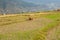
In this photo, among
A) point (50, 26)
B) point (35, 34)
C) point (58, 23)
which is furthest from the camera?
point (58, 23)

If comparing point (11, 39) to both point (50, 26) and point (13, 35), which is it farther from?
point (50, 26)

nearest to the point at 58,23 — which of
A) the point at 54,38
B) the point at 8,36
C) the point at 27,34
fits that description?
the point at 54,38

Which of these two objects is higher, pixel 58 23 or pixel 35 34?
pixel 35 34

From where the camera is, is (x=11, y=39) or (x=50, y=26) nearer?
(x=11, y=39)

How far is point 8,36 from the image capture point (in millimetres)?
19188

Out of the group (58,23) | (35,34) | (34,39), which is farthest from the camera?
(58,23)

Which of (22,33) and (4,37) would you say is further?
(22,33)

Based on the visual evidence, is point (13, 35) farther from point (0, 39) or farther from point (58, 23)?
point (58, 23)

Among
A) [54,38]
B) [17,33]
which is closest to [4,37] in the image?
[17,33]

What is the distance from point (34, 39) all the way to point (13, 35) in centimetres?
212

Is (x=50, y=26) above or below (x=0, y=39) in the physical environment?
below

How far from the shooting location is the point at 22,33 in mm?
20766

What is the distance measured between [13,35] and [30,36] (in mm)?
1710

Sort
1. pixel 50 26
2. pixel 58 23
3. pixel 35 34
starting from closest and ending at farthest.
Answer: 1. pixel 35 34
2. pixel 50 26
3. pixel 58 23
